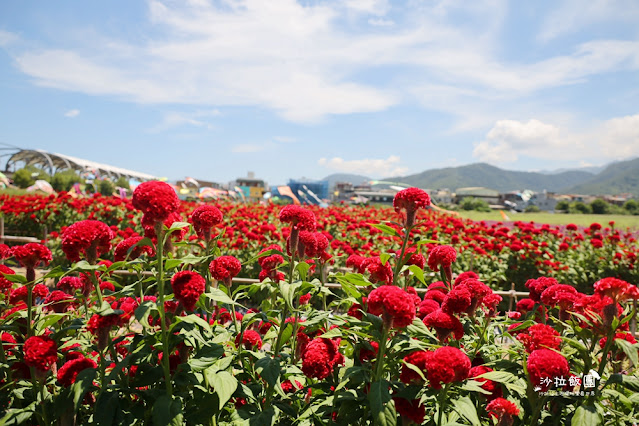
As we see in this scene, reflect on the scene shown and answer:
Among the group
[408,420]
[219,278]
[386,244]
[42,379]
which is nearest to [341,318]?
[408,420]

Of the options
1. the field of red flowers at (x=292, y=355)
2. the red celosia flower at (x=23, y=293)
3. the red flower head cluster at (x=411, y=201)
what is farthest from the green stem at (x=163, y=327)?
the red flower head cluster at (x=411, y=201)

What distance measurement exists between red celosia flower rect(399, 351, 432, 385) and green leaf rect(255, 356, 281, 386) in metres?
0.50

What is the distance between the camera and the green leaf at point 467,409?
4.54 ft

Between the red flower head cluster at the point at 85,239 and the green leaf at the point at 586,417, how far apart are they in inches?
77.8

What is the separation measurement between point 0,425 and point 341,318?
1330 millimetres

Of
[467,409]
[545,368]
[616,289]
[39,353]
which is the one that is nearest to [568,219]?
[616,289]

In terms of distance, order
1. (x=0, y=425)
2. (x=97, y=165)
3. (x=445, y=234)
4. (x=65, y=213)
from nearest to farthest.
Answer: (x=0, y=425) → (x=445, y=234) → (x=65, y=213) → (x=97, y=165)

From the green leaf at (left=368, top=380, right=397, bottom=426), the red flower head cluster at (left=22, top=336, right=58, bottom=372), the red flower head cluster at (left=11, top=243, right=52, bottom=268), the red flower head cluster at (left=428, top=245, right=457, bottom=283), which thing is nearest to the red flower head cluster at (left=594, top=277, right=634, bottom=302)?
the red flower head cluster at (left=428, top=245, right=457, bottom=283)

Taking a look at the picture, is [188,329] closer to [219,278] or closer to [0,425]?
[219,278]

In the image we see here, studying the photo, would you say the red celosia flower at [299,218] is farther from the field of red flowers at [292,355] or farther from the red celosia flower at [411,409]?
the red celosia flower at [411,409]

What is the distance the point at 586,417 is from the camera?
1.45m

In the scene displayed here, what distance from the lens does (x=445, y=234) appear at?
27.8ft

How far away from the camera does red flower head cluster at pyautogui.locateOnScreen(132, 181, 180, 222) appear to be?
4.61ft

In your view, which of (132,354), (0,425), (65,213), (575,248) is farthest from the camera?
(65,213)
